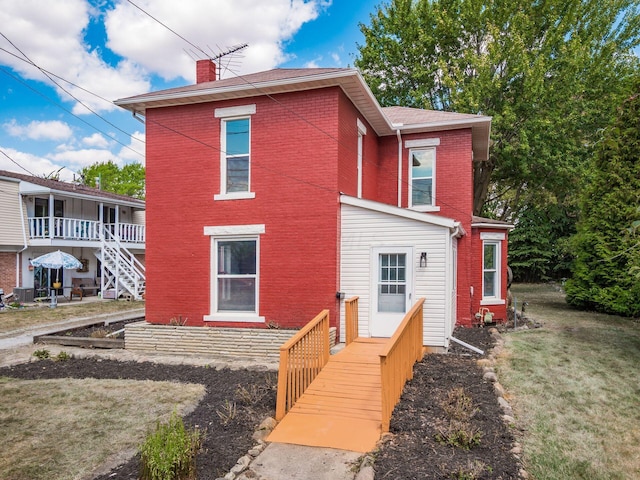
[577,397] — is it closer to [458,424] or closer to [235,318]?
[458,424]

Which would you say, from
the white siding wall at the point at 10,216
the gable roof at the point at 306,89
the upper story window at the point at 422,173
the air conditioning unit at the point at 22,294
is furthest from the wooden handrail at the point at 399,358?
the white siding wall at the point at 10,216

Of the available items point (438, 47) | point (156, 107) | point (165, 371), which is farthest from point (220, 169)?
point (438, 47)

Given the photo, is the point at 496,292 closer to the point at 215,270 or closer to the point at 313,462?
the point at 215,270

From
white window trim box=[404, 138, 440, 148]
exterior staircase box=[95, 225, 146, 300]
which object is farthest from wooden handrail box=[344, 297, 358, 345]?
exterior staircase box=[95, 225, 146, 300]

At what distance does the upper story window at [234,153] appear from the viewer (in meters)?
10.5

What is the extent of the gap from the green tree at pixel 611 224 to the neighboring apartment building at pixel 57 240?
18872mm

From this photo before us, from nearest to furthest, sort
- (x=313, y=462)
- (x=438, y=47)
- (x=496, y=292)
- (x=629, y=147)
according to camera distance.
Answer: (x=313, y=462), (x=496, y=292), (x=629, y=147), (x=438, y=47)

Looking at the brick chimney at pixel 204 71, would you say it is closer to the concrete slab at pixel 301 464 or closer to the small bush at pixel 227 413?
the small bush at pixel 227 413

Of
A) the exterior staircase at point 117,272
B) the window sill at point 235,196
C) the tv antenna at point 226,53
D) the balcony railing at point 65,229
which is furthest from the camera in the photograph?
the exterior staircase at point 117,272

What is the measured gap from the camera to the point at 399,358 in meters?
6.23

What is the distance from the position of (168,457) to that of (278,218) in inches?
257

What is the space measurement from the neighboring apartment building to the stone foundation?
487 inches

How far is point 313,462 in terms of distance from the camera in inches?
188

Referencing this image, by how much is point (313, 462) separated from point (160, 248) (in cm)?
755
